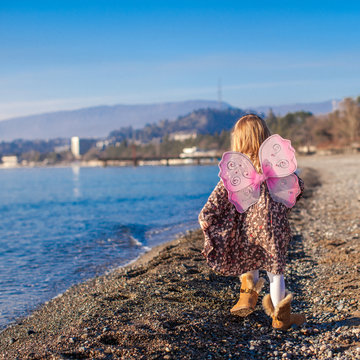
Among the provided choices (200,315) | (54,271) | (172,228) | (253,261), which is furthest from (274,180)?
(172,228)

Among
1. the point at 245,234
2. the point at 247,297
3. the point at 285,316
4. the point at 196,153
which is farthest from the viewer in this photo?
the point at 196,153

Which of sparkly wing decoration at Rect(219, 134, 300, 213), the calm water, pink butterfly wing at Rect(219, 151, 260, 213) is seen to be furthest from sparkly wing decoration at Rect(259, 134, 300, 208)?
the calm water

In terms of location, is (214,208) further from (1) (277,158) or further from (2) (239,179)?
(1) (277,158)

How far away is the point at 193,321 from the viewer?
3.91 m

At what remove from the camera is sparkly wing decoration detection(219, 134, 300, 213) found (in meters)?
3.86

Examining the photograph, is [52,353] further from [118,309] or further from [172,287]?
[172,287]

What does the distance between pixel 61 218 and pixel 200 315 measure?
728 inches

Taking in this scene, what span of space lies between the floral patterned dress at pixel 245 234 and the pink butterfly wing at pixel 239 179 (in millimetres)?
72

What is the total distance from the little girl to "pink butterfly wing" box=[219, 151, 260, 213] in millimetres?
77

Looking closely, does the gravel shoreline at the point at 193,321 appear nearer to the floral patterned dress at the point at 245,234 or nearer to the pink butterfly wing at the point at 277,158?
the floral patterned dress at the point at 245,234

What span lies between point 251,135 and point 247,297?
1510mm

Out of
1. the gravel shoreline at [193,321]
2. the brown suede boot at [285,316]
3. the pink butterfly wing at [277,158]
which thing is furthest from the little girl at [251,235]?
the gravel shoreline at [193,321]

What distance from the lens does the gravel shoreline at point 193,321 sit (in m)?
3.37

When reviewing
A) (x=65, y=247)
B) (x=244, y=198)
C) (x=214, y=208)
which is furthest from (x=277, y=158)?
(x=65, y=247)
